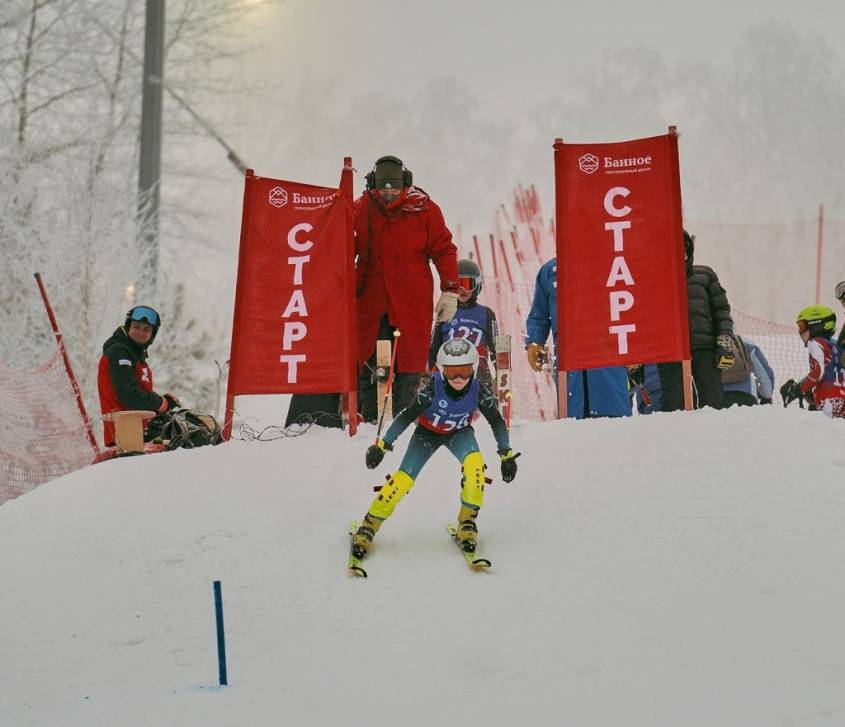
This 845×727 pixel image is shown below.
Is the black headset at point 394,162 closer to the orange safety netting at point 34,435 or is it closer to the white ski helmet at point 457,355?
the white ski helmet at point 457,355

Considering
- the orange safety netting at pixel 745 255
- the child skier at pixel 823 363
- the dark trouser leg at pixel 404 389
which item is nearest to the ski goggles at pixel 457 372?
the dark trouser leg at pixel 404 389

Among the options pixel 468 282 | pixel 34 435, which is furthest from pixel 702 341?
pixel 34 435

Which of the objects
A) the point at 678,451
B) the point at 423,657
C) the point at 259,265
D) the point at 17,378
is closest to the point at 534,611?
the point at 423,657

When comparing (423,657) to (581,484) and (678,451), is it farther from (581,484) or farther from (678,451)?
(678,451)

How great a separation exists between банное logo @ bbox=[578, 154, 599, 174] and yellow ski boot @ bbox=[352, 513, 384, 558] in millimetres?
3170

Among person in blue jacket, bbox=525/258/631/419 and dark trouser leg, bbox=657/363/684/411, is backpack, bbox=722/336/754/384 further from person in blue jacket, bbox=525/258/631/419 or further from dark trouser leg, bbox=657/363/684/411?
person in blue jacket, bbox=525/258/631/419

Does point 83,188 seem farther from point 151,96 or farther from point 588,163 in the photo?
point 588,163

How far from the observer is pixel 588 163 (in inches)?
261

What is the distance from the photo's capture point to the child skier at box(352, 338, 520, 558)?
496 centimetres

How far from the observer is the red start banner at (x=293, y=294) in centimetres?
675

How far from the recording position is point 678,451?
5.70 meters

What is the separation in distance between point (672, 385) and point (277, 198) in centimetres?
337

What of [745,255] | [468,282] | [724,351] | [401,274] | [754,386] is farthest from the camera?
[745,255]

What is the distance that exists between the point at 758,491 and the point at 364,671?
8.50 ft
